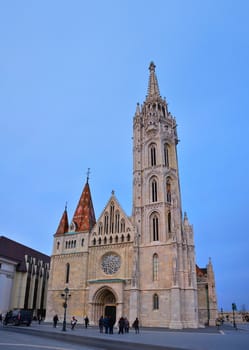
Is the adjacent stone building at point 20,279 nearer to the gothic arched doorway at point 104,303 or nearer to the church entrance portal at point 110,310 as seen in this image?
the gothic arched doorway at point 104,303

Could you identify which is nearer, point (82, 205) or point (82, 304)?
point (82, 304)

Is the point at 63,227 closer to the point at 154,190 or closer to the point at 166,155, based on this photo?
the point at 154,190

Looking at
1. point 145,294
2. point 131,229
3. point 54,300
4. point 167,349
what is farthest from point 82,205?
point 167,349

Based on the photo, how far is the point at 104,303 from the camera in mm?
37688

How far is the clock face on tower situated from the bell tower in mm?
3097

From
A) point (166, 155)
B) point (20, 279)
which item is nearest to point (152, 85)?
point (166, 155)

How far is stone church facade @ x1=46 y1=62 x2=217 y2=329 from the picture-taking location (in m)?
33.8

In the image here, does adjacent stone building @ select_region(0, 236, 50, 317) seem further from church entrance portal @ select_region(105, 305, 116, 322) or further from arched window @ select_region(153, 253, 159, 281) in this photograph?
arched window @ select_region(153, 253, 159, 281)

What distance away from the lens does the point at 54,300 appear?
39.8m

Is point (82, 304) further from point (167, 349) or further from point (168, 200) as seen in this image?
point (167, 349)

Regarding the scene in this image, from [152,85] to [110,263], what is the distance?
99.6 feet

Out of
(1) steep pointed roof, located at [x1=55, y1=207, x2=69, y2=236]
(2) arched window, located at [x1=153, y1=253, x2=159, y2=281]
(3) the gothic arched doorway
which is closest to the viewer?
(2) arched window, located at [x1=153, y1=253, x2=159, y2=281]

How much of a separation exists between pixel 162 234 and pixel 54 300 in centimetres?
1685

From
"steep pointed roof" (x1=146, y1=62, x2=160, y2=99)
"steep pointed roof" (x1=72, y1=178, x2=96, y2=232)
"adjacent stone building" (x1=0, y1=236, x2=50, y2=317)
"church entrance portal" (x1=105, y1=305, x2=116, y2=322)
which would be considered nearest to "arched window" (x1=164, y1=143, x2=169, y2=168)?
"steep pointed roof" (x1=146, y1=62, x2=160, y2=99)
